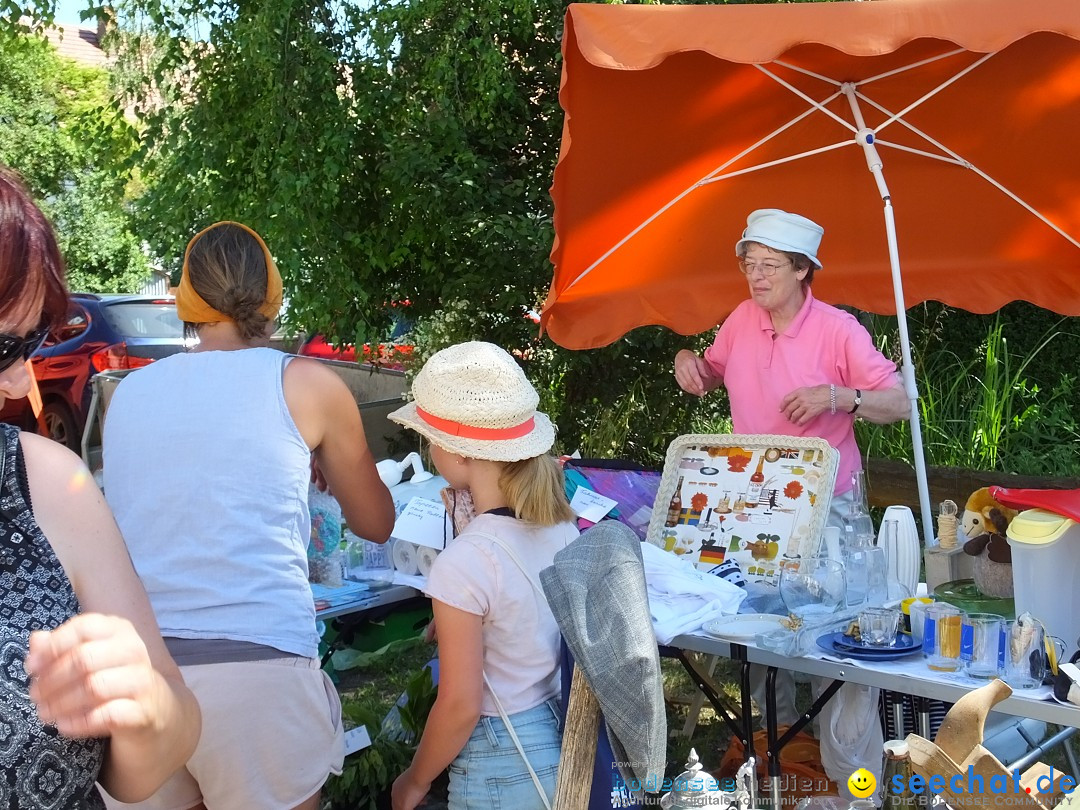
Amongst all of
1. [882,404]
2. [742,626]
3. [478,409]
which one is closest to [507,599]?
[478,409]

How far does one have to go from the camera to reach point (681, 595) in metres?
2.71

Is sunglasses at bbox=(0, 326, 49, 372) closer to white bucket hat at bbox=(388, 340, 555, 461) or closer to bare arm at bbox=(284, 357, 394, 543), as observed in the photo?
bare arm at bbox=(284, 357, 394, 543)

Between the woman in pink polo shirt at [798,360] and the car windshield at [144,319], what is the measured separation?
7.83 meters

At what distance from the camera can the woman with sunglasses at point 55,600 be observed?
1.07 m

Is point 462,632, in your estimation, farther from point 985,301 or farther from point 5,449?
point 985,301

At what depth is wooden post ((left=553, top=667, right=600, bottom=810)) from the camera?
2.10 metres

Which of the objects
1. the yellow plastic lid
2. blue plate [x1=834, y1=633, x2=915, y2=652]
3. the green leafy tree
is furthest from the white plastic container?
the green leafy tree

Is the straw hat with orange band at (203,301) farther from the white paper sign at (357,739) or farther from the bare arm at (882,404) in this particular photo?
the bare arm at (882,404)

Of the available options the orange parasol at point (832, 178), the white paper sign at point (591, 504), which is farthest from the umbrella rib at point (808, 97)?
the white paper sign at point (591, 504)

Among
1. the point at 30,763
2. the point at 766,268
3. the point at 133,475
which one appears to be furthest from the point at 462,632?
the point at 766,268

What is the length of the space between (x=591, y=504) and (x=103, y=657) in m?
2.36

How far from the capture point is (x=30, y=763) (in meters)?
1.12

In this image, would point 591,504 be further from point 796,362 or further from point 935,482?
point 935,482

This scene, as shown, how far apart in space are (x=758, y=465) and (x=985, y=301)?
1.76 metres
